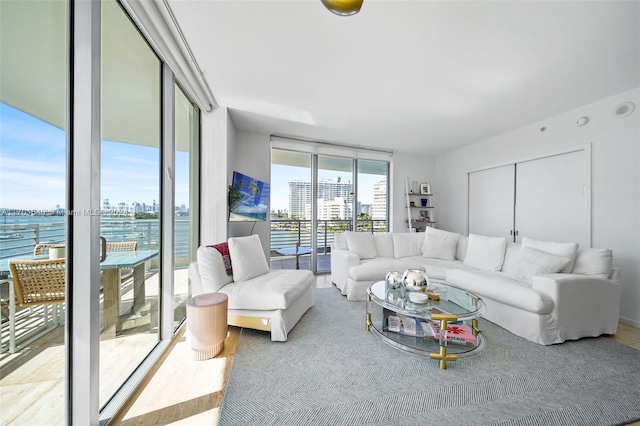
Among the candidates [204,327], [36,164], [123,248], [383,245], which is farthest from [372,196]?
[36,164]

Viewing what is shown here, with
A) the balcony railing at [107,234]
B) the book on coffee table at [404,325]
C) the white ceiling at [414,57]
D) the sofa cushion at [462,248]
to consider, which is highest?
the white ceiling at [414,57]

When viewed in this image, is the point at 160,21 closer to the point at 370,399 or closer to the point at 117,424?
the point at 117,424

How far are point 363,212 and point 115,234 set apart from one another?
413 cm

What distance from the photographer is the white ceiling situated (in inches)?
62.4

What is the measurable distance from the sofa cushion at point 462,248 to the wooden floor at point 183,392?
1849 millimetres

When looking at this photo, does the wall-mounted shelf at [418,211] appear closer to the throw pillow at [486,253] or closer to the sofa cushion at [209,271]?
the throw pillow at [486,253]

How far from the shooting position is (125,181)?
1.58m

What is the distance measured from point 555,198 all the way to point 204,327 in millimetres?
4522

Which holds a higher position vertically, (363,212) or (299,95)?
(299,95)

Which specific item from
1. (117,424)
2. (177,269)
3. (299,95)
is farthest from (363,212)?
(117,424)

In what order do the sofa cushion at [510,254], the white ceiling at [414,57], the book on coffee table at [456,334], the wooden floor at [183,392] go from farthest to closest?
the sofa cushion at [510,254], the book on coffee table at [456,334], the white ceiling at [414,57], the wooden floor at [183,392]

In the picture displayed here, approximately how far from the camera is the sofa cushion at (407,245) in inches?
155

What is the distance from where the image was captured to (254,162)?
13.1ft

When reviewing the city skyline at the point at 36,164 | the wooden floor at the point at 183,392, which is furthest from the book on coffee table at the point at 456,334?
the city skyline at the point at 36,164
